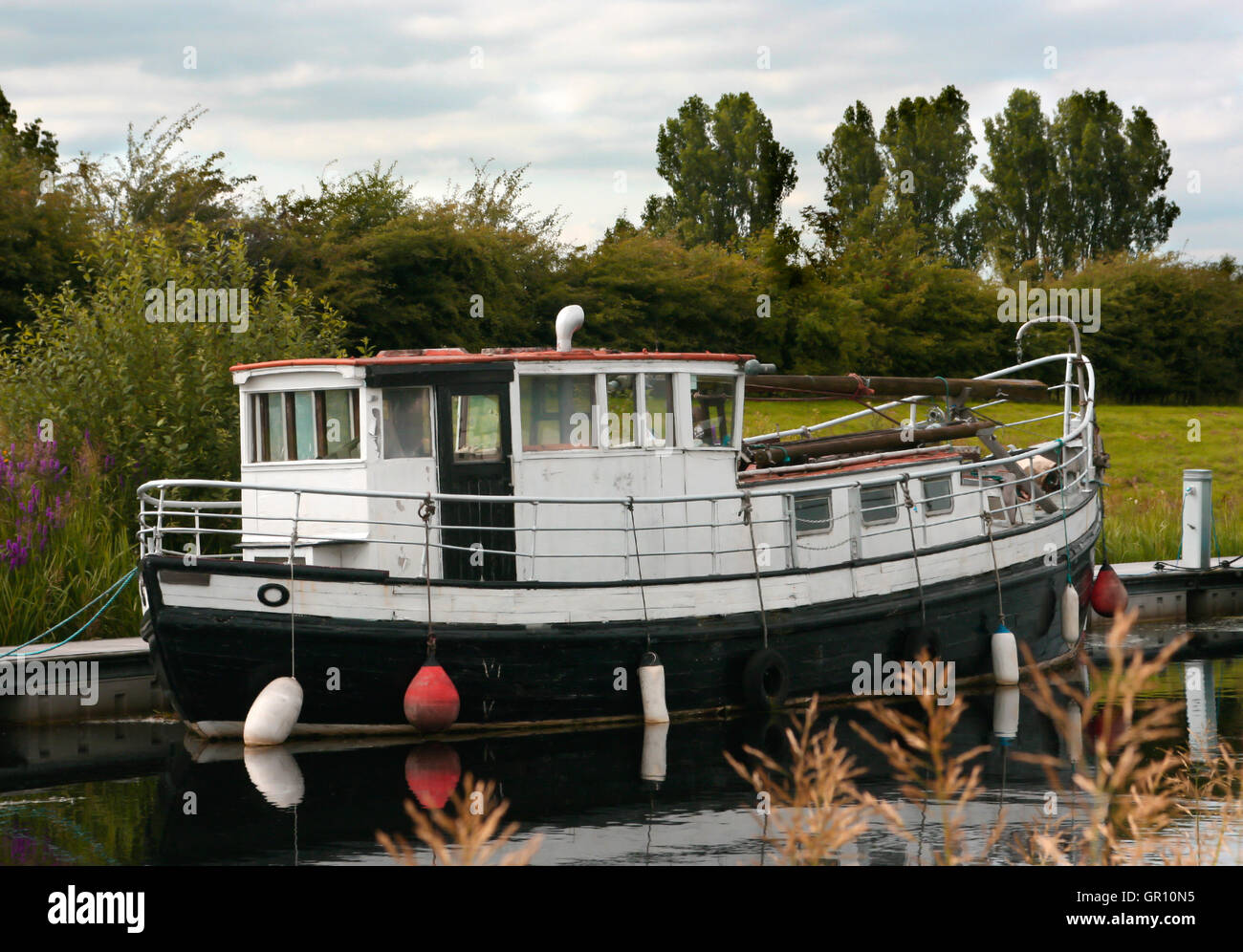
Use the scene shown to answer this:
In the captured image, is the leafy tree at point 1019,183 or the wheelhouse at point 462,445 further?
the leafy tree at point 1019,183

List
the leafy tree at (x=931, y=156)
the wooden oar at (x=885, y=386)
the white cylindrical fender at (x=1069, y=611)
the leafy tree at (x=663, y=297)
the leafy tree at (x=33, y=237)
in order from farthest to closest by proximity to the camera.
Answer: the leafy tree at (x=931, y=156) < the leafy tree at (x=663, y=297) < the leafy tree at (x=33, y=237) < the white cylindrical fender at (x=1069, y=611) < the wooden oar at (x=885, y=386)

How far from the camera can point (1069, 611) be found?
1502 cm

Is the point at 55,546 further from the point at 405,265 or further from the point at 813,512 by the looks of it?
the point at 405,265

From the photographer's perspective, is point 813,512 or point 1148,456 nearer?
point 813,512

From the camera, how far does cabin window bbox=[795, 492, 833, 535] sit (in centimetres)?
1342

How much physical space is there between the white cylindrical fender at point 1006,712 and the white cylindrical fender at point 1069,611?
4.51 ft

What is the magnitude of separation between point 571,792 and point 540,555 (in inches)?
78.5

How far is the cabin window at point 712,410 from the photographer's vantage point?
12.9m

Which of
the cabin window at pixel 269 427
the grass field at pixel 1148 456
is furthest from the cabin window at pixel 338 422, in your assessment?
the grass field at pixel 1148 456

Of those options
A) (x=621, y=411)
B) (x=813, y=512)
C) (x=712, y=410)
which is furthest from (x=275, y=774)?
(x=813, y=512)

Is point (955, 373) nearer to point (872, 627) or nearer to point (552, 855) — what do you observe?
point (872, 627)

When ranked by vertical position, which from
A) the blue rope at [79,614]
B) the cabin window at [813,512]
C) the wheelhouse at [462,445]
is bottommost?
the blue rope at [79,614]

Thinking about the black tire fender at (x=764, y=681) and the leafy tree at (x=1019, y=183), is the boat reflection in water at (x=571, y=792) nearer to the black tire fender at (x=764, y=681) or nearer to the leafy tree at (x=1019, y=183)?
the black tire fender at (x=764, y=681)

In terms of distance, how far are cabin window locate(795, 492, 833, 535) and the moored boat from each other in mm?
26
